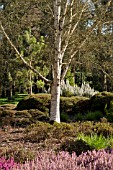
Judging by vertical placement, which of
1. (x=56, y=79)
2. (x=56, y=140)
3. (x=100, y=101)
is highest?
(x=56, y=79)

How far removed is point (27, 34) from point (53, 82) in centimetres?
1747

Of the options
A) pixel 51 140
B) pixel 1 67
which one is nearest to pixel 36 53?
pixel 1 67

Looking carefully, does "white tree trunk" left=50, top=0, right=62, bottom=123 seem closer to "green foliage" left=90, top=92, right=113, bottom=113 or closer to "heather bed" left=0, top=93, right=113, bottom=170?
"heather bed" left=0, top=93, right=113, bottom=170

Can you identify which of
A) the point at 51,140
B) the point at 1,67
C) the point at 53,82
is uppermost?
the point at 1,67

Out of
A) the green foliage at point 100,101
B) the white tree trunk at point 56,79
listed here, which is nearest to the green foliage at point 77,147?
the white tree trunk at point 56,79

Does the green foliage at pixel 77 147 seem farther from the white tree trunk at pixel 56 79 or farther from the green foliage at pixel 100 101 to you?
the green foliage at pixel 100 101

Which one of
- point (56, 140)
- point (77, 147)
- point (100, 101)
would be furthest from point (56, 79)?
point (77, 147)

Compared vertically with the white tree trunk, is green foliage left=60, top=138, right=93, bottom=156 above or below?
below

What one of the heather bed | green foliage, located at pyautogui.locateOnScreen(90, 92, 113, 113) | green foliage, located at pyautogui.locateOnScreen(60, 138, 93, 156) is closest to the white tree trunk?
the heather bed

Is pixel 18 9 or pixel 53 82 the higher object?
pixel 18 9

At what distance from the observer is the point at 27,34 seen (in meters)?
28.2

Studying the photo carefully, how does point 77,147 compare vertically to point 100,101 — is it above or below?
below

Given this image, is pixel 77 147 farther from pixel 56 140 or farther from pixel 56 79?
pixel 56 79

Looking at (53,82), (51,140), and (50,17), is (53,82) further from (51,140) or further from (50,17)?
(51,140)
